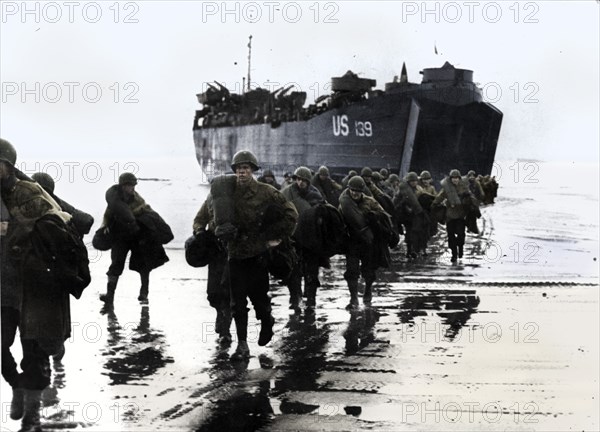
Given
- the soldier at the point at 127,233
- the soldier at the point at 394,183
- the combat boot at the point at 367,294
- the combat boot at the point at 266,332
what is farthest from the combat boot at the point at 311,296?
the soldier at the point at 394,183

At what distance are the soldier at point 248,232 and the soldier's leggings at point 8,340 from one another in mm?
2225

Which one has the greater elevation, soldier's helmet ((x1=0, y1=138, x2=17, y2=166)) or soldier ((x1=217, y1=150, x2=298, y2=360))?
soldier's helmet ((x1=0, y1=138, x2=17, y2=166))

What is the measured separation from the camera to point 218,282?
1020cm

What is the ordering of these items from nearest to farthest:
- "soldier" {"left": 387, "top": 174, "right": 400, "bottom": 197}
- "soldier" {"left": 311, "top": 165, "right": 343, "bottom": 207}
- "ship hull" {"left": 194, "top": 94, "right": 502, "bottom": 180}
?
1. "soldier" {"left": 311, "top": 165, "right": 343, "bottom": 207}
2. "soldier" {"left": 387, "top": 174, "right": 400, "bottom": 197}
3. "ship hull" {"left": 194, "top": 94, "right": 502, "bottom": 180}

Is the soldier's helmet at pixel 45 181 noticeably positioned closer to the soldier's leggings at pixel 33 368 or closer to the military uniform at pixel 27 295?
the military uniform at pixel 27 295

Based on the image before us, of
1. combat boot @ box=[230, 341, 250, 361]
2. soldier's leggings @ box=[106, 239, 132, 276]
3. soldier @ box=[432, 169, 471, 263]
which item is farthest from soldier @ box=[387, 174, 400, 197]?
combat boot @ box=[230, 341, 250, 361]

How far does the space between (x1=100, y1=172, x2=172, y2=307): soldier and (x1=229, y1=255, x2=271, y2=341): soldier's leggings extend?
11.2ft

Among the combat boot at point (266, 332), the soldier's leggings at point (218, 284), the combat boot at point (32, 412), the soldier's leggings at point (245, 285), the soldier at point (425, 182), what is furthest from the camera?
the soldier at point (425, 182)

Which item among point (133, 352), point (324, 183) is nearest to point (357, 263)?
point (324, 183)

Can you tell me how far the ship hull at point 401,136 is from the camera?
1898 inches

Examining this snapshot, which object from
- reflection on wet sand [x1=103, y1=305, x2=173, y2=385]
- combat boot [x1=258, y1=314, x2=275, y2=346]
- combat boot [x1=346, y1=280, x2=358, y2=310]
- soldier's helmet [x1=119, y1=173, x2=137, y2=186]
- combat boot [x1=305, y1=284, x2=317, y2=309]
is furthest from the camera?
combat boot [x1=305, y1=284, x2=317, y2=309]

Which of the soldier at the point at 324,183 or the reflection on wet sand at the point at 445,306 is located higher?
the soldier at the point at 324,183

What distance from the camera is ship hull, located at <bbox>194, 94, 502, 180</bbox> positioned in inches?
1898

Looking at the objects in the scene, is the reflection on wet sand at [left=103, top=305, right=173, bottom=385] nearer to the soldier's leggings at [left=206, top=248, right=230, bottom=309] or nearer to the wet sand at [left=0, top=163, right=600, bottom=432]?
the wet sand at [left=0, top=163, right=600, bottom=432]
